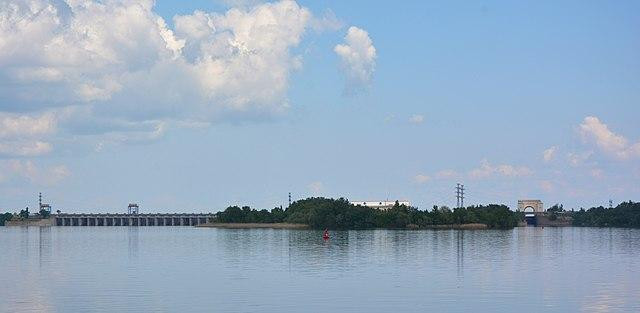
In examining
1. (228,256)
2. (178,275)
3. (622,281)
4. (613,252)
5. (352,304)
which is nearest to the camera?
(352,304)

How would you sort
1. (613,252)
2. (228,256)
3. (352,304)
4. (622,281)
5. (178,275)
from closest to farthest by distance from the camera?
(352,304) → (622,281) → (178,275) → (228,256) → (613,252)

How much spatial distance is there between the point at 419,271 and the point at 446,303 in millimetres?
25847

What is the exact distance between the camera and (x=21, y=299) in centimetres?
6391

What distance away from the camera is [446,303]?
2434 inches

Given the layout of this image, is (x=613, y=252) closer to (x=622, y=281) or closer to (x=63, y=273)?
(x=622, y=281)

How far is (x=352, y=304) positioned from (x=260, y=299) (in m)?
6.42

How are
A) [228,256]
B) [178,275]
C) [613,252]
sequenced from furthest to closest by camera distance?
1. [613,252]
2. [228,256]
3. [178,275]

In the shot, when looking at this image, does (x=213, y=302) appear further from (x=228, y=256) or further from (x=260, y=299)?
(x=228, y=256)

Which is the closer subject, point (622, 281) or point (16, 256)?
point (622, 281)

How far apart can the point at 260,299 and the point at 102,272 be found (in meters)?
28.6

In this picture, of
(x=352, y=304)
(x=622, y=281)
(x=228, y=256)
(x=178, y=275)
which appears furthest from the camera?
(x=228, y=256)

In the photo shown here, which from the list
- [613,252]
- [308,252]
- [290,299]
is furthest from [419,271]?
[613,252]

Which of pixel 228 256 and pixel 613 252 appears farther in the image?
pixel 613 252

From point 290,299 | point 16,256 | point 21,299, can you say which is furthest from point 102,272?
point 16,256
